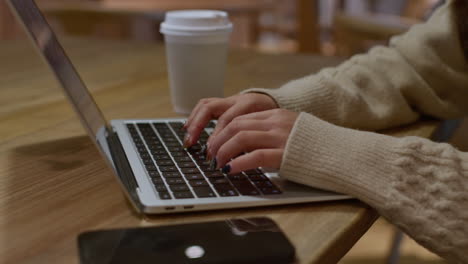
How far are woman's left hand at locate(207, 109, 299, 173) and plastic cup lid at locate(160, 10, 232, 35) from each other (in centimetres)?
25

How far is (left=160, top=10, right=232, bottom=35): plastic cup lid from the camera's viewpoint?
0.85 m

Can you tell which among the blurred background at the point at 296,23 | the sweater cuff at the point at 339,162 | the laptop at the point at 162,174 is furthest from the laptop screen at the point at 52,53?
the blurred background at the point at 296,23

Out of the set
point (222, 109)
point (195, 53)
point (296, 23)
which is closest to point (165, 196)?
point (222, 109)

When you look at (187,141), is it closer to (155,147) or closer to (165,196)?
(155,147)

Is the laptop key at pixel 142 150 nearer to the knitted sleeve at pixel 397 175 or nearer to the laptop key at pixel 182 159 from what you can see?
the laptop key at pixel 182 159

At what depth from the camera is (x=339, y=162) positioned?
57 centimetres

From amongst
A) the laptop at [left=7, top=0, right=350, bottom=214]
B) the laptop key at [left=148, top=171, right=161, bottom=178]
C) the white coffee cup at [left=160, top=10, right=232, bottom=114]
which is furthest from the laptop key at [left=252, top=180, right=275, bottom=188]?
the white coffee cup at [left=160, top=10, right=232, bottom=114]

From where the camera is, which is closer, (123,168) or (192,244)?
(192,244)

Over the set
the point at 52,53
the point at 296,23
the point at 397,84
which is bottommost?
the point at 296,23

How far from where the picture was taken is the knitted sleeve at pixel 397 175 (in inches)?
21.4

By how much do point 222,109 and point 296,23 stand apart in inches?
90.5

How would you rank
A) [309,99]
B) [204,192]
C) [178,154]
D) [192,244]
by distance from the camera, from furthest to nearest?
[309,99], [178,154], [204,192], [192,244]

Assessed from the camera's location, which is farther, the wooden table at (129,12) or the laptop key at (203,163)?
the wooden table at (129,12)

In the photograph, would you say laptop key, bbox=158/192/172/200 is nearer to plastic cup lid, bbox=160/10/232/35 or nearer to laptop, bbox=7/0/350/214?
laptop, bbox=7/0/350/214
